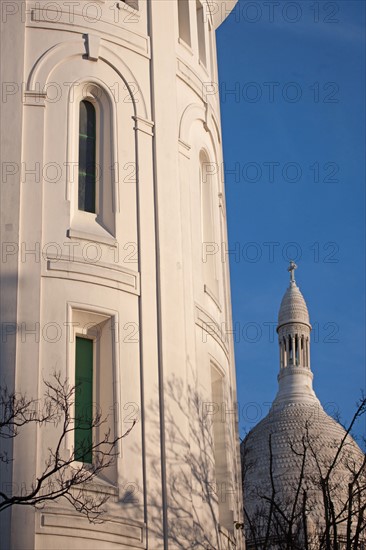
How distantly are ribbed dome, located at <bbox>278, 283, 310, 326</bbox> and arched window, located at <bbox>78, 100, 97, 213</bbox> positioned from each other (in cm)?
11642

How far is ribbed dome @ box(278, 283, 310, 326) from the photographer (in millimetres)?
151375

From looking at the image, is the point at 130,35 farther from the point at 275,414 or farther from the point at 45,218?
the point at 275,414

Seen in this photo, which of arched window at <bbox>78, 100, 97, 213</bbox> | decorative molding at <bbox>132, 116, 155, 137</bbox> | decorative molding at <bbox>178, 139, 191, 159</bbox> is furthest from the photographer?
decorative molding at <bbox>178, 139, 191, 159</bbox>

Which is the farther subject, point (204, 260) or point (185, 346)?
point (204, 260)

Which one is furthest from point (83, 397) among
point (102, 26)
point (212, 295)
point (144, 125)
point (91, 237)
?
point (102, 26)

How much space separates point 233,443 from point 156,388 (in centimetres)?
458

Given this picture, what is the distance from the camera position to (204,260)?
37.2 metres

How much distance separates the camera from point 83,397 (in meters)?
32.0

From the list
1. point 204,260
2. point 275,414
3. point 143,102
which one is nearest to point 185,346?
point 204,260

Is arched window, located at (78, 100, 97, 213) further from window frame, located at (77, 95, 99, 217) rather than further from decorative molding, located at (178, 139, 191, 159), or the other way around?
decorative molding, located at (178, 139, 191, 159)

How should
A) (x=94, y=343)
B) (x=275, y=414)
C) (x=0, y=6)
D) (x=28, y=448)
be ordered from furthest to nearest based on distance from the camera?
(x=275, y=414) → (x=0, y=6) → (x=94, y=343) → (x=28, y=448)

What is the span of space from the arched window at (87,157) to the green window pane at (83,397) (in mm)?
3470

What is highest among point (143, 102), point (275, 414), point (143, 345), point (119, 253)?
point (275, 414)

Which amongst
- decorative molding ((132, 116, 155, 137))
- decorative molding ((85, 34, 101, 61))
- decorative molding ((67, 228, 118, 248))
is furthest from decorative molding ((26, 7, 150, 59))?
decorative molding ((67, 228, 118, 248))
